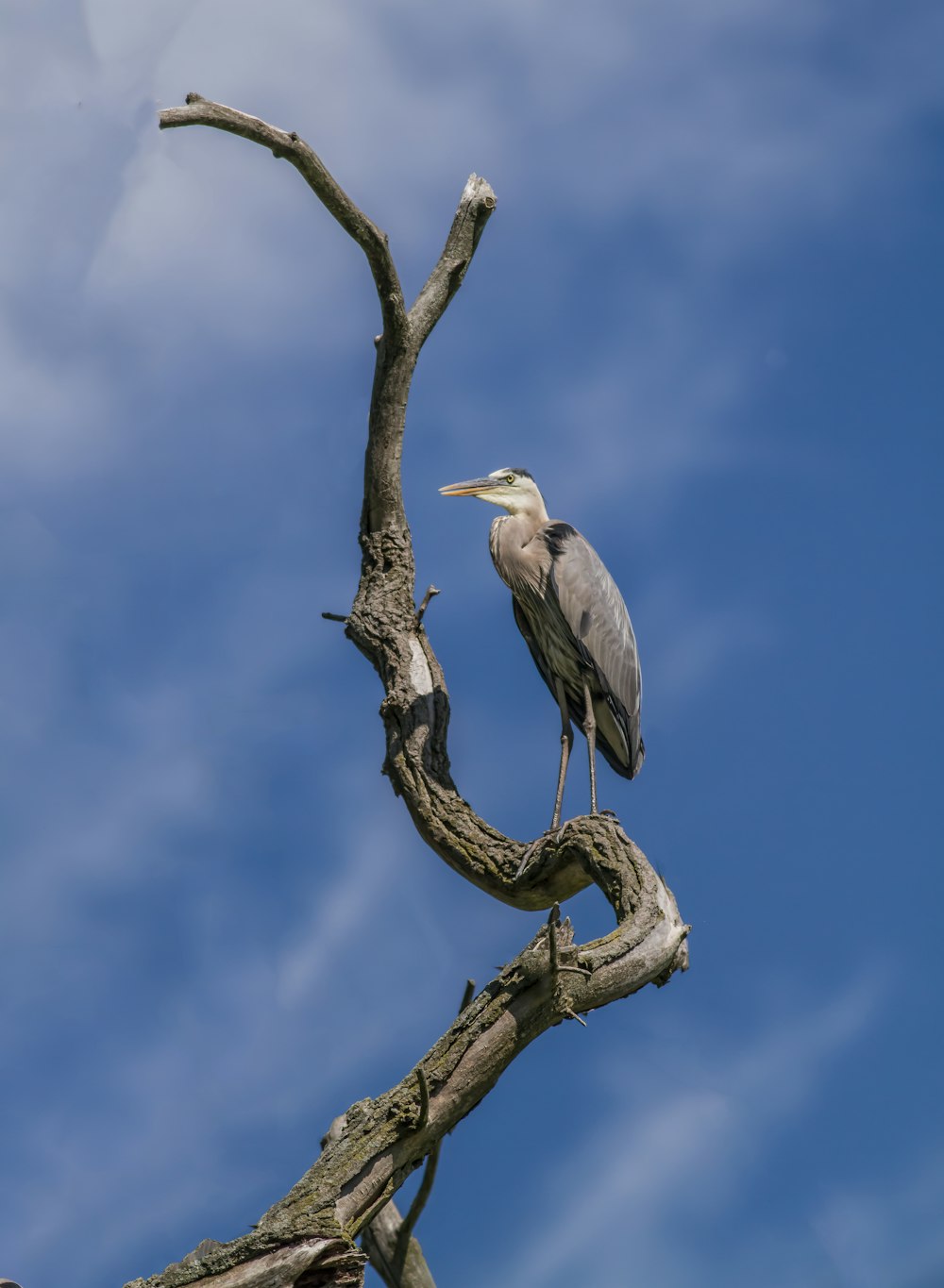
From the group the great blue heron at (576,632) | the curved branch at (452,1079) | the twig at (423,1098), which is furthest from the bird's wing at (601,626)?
the twig at (423,1098)

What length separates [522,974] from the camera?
12.8 ft

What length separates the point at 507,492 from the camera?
7055 millimetres

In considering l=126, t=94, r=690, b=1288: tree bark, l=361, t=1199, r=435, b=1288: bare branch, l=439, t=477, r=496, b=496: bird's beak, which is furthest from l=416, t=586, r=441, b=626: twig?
l=361, t=1199, r=435, b=1288: bare branch

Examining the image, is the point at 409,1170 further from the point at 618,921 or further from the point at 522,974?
the point at 618,921

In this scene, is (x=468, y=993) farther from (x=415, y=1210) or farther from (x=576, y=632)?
(x=576, y=632)

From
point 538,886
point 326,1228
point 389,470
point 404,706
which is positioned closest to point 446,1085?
point 326,1228

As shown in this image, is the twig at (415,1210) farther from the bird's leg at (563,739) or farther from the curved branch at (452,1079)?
the bird's leg at (563,739)

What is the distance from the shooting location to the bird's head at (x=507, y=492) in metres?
7.00

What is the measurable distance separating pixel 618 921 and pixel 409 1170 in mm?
1101

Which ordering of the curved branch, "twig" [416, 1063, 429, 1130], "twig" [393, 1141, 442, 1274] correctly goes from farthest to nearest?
"twig" [393, 1141, 442, 1274]
"twig" [416, 1063, 429, 1130]
the curved branch

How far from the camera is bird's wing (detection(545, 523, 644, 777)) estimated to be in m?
6.14

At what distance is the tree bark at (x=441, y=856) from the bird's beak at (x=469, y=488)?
1.05m

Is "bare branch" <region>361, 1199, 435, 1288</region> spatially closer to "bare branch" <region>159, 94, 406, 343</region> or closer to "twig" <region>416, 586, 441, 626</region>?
"twig" <region>416, 586, 441, 626</region>

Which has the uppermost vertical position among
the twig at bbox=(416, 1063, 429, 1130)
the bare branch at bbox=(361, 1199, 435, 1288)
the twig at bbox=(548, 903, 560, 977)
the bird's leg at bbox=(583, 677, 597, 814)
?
the bird's leg at bbox=(583, 677, 597, 814)
